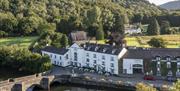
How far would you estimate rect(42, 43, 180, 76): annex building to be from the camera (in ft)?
216

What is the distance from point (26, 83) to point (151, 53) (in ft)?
70.4

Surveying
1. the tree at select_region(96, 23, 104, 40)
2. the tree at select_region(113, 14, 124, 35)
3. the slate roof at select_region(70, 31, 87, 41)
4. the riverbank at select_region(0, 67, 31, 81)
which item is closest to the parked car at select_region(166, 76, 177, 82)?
the riverbank at select_region(0, 67, 31, 81)

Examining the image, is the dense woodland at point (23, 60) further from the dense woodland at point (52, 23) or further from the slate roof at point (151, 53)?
the slate roof at point (151, 53)

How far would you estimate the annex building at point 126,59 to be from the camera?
6581 centimetres

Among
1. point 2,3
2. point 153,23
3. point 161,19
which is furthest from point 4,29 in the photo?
point 161,19

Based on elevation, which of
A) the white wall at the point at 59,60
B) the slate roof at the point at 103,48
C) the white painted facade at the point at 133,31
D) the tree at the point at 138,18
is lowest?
the white wall at the point at 59,60

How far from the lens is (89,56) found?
74.8 m

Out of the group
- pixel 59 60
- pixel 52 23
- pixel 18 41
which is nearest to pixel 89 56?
pixel 59 60

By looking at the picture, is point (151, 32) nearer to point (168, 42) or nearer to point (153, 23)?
point (153, 23)

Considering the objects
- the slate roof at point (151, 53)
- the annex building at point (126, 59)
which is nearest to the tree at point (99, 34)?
the annex building at point (126, 59)

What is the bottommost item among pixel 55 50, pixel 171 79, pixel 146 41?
pixel 171 79

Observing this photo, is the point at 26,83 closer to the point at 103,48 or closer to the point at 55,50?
the point at 103,48

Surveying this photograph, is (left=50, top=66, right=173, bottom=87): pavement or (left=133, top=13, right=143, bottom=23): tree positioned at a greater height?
(left=133, top=13, right=143, bottom=23): tree

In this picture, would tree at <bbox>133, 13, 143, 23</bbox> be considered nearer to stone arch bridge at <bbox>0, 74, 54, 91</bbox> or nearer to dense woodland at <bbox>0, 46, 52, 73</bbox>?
dense woodland at <bbox>0, 46, 52, 73</bbox>
